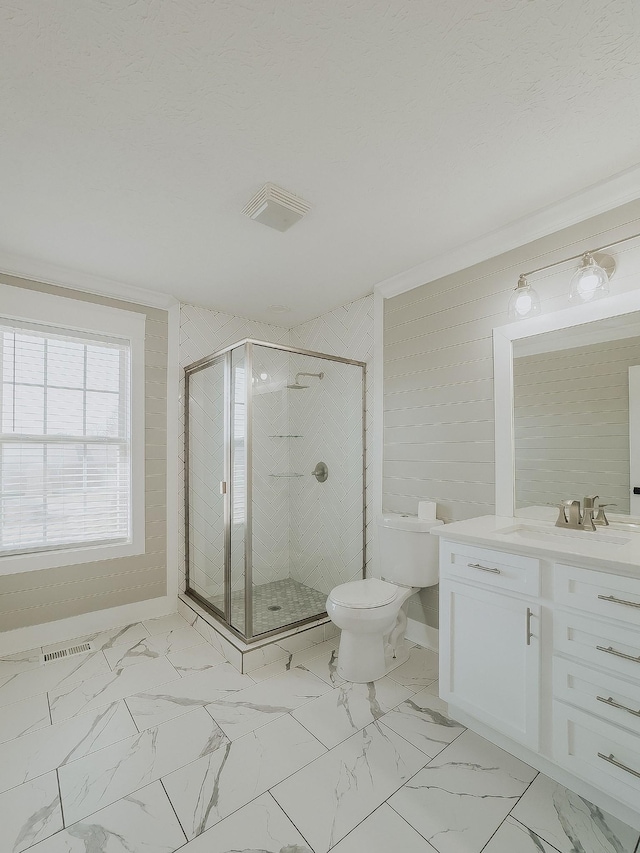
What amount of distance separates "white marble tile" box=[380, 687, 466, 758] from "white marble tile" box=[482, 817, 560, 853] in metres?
0.36

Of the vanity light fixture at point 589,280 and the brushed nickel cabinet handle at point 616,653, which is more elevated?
the vanity light fixture at point 589,280

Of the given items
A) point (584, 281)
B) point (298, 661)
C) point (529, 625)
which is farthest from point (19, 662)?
point (584, 281)

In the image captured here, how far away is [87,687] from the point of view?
2199 millimetres

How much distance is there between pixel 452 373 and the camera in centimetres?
255

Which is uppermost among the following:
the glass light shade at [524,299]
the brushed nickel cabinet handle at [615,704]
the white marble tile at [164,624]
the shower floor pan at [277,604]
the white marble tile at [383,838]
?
the glass light shade at [524,299]

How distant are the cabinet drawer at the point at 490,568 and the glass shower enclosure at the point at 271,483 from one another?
1205 millimetres

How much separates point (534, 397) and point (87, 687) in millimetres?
2792

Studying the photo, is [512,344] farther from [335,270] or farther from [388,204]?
[335,270]

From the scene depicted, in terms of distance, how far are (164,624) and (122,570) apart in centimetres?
49

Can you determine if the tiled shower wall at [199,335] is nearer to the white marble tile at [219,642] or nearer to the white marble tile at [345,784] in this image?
the white marble tile at [219,642]

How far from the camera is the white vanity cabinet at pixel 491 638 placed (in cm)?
160

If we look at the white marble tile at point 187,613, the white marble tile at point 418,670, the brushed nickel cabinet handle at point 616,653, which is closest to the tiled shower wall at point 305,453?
the white marble tile at point 187,613

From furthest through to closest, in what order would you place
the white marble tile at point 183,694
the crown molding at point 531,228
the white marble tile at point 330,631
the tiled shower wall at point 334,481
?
the tiled shower wall at point 334,481
the white marble tile at point 330,631
the white marble tile at point 183,694
the crown molding at point 531,228

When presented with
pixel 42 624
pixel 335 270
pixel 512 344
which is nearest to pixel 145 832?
pixel 42 624
